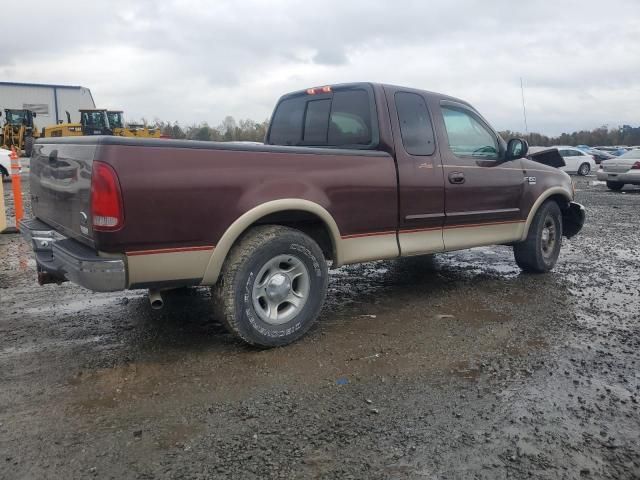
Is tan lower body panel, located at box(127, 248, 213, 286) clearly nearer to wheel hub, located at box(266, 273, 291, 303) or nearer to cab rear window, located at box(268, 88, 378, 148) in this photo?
wheel hub, located at box(266, 273, 291, 303)

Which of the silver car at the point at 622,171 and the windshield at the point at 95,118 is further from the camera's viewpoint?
the windshield at the point at 95,118

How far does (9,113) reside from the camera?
1249 inches

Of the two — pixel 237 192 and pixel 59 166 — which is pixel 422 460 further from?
pixel 59 166

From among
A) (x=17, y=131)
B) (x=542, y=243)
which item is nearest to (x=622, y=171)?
(x=542, y=243)

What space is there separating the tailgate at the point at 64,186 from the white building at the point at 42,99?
148 feet

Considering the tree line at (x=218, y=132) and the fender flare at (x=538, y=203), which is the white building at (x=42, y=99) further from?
the fender flare at (x=538, y=203)

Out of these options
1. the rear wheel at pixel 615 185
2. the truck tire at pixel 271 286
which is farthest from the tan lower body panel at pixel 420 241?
the rear wheel at pixel 615 185

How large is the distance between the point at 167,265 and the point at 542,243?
4537 millimetres

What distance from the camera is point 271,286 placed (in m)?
4.02

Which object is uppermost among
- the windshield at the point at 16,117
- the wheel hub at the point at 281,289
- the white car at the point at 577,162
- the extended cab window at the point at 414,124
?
the windshield at the point at 16,117

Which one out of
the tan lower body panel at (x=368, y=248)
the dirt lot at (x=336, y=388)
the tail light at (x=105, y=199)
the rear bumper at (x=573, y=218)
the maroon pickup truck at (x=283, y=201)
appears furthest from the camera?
the rear bumper at (x=573, y=218)

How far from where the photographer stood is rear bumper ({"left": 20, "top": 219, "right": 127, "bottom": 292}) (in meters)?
3.34

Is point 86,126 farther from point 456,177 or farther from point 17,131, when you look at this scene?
point 456,177

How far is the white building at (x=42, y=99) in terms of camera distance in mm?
44719
